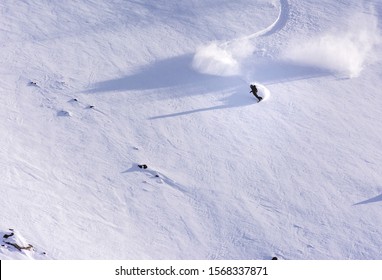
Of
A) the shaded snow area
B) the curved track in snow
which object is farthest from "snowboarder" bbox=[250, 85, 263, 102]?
the curved track in snow

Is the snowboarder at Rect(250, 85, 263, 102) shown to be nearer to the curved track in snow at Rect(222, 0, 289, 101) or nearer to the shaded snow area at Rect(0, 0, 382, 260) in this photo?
the shaded snow area at Rect(0, 0, 382, 260)

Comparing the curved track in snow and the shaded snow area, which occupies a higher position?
the curved track in snow

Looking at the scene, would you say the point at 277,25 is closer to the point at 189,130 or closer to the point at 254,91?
the point at 254,91

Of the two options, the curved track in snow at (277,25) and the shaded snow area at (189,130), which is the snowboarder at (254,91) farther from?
the curved track in snow at (277,25)

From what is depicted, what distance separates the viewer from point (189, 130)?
449 inches

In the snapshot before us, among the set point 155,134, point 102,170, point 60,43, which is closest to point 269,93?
point 155,134

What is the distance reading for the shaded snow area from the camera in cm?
959

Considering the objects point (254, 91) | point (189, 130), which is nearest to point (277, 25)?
point (254, 91)

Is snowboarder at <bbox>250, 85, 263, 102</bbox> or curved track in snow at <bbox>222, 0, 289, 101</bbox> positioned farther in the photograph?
curved track in snow at <bbox>222, 0, 289, 101</bbox>

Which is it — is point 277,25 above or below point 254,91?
above

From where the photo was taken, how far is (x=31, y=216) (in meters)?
9.28

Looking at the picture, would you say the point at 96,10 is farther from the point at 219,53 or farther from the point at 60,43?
the point at 219,53
